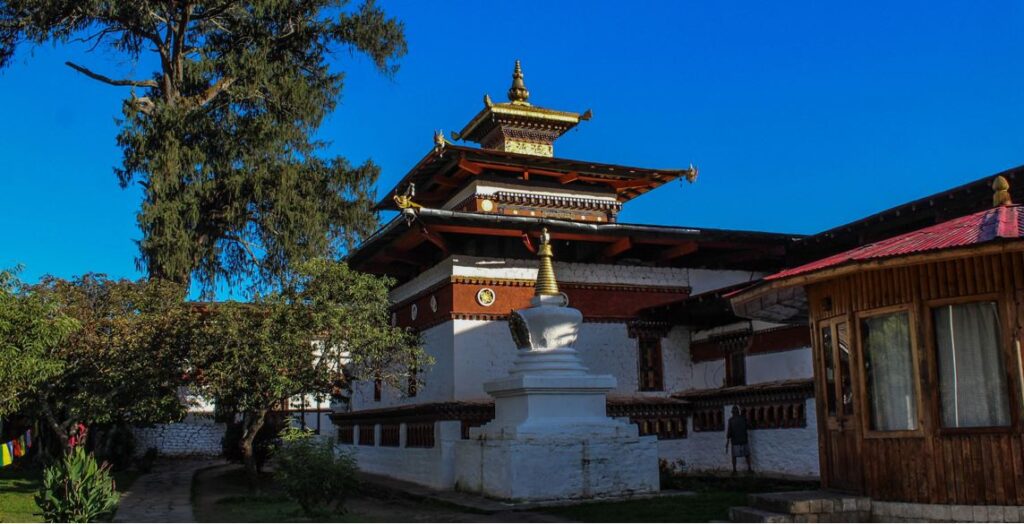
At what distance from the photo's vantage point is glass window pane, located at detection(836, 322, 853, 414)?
898cm

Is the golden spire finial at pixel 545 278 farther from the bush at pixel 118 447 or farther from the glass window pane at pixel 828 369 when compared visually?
the bush at pixel 118 447

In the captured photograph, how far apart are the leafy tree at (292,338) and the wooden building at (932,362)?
805 centimetres

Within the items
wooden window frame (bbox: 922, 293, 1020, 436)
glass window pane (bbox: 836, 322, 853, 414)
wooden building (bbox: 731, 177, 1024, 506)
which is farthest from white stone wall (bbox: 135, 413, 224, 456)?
wooden window frame (bbox: 922, 293, 1020, 436)

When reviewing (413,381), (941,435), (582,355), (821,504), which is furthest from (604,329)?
(941,435)

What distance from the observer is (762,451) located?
611 inches

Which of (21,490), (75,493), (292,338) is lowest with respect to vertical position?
(21,490)

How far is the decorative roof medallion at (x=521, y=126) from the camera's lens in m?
24.2

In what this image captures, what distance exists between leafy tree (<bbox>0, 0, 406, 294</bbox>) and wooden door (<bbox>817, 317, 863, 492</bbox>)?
18.4m

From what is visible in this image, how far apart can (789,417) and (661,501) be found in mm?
3940

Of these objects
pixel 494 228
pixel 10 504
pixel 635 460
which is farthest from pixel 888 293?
pixel 10 504

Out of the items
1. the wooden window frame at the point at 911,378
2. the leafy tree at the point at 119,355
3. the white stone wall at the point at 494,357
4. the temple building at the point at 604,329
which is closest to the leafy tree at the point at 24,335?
the leafy tree at the point at 119,355

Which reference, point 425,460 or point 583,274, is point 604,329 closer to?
point 583,274

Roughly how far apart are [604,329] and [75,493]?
1137cm

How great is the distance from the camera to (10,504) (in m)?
13.9
